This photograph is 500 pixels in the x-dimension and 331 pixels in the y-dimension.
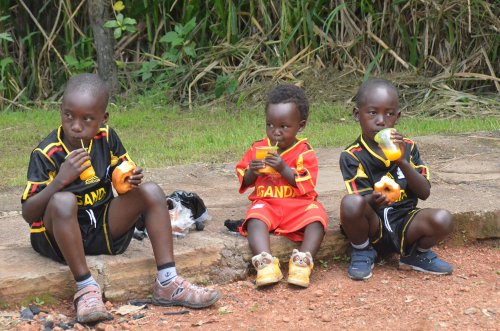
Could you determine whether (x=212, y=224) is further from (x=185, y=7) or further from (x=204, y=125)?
(x=185, y=7)

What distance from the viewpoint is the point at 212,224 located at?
432 centimetres

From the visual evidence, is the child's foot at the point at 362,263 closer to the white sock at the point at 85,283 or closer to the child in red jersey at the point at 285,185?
the child in red jersey at the point at 285,185

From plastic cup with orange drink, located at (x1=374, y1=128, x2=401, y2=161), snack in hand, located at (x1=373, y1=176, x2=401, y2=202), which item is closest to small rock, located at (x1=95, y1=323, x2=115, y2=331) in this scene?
snack in hand, located at (x1=373, y1=176, x2=401, y2=202)

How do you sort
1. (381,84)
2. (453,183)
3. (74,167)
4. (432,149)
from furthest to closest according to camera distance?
(432,149) < (453,183) < (381,84) < (74,167)

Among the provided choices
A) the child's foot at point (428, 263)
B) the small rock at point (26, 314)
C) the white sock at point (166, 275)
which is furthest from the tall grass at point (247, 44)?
the small rock at point (26, 314)

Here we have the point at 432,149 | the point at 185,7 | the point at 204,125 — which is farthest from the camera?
the point at 185,7

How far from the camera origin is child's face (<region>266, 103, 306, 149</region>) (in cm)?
419

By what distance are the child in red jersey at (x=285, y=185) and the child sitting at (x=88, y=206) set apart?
1.60 feet

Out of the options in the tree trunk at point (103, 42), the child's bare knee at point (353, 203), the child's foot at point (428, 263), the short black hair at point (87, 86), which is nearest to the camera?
the short black hair at point (87, 86)

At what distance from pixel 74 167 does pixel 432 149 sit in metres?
3.27

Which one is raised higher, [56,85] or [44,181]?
[44,181]

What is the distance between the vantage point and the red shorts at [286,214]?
408cm

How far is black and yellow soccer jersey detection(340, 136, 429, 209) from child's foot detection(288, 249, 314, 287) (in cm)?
40

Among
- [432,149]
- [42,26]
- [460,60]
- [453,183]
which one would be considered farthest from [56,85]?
[453,183]
